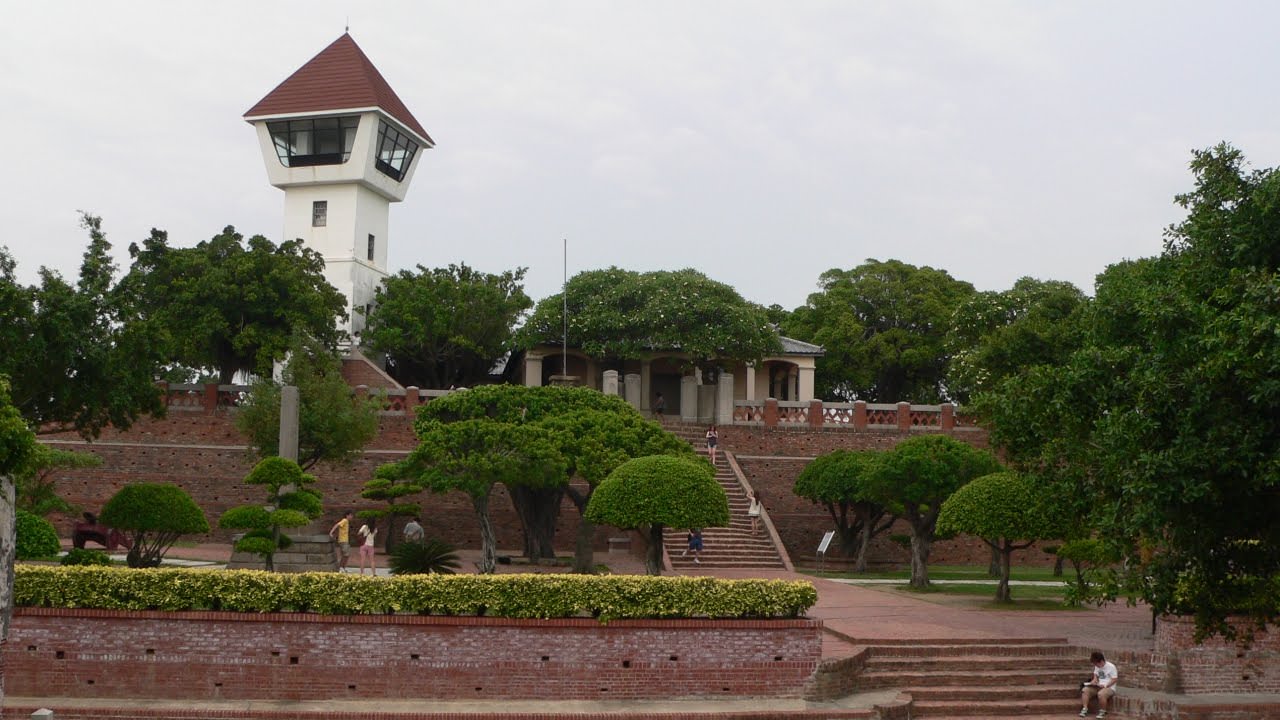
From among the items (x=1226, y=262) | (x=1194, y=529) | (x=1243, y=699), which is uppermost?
(x=1226, y=262)

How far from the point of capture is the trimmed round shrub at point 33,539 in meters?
17.5

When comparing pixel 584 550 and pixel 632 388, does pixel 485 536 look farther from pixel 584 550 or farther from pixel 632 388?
pixel 632 388

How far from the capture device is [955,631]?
61.7 ft

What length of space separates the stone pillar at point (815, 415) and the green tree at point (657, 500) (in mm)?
15345

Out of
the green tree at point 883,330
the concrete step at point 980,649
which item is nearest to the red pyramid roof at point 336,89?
the green tree at point 883,330

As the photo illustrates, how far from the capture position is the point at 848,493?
1246 inches

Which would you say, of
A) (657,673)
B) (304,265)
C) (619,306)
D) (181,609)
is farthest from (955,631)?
(304,265)

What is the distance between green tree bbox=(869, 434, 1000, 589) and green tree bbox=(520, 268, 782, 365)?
1193 cm

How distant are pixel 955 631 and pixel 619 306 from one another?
23.1m

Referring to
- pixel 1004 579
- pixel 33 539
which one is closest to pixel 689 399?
pixel 1004 579

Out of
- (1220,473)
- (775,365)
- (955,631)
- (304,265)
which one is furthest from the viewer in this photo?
(775,365)

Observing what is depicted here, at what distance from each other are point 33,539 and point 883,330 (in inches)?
1421

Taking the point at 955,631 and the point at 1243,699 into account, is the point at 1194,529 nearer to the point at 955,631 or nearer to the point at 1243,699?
the point at 1243,699

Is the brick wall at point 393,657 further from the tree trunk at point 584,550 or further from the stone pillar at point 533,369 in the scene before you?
the stone pillar at point 533,369
